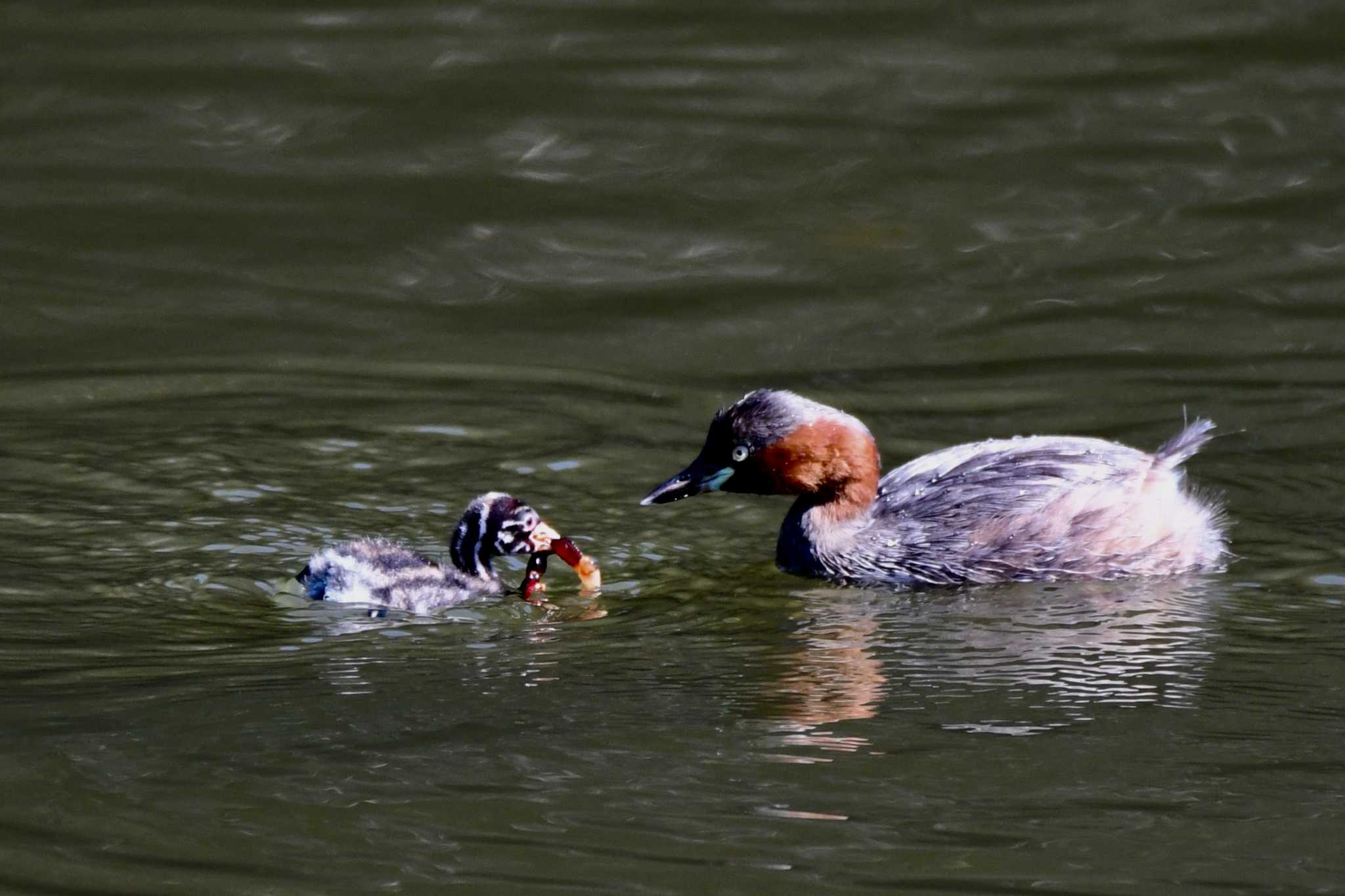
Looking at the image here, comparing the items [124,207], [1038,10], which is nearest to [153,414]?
[124,207]

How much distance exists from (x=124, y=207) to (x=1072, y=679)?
248 inches

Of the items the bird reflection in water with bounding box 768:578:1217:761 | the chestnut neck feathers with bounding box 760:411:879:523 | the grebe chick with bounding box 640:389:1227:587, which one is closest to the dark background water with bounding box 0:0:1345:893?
the bird reflection in water with bounding box 768:578:1217:761

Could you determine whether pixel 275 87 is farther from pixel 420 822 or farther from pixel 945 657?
pixel 420 822

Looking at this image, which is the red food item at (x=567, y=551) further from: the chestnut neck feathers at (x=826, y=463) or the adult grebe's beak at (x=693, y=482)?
the chestnut neck feathers at (x=826, y=463)

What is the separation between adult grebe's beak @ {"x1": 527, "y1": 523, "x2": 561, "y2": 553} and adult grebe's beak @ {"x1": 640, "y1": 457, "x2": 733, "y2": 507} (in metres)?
0.51

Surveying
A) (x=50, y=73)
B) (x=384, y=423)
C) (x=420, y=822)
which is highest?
(x=50, y=73)

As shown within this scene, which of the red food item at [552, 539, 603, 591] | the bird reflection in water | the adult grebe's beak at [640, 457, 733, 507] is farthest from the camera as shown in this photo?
the adult grebe's beak at [640, 457, 733, 507]

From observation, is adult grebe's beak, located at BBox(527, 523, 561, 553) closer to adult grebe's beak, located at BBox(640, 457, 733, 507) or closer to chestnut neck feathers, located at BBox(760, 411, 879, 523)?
adult grebe's beak, located at BBox(640, 457, 733, 507)

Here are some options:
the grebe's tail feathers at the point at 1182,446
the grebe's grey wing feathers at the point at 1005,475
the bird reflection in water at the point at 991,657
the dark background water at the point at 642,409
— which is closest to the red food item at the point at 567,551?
the dark background water at the point at 642,409

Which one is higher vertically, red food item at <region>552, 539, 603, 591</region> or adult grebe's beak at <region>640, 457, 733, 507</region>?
adult grebe's beak at <region>640, 457, 733, 507</region>

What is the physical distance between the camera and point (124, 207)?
1027cm

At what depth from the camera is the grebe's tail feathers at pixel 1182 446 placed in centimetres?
688

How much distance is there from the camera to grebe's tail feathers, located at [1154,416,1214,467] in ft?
22.6

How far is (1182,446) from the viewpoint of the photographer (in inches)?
274
